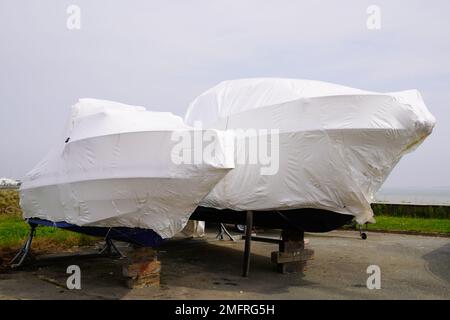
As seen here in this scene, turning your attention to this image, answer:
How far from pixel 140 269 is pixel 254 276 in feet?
8.82

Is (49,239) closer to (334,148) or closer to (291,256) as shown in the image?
(291,256)

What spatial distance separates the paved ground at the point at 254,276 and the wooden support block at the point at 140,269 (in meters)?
0.19

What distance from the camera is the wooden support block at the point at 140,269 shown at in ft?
27.8

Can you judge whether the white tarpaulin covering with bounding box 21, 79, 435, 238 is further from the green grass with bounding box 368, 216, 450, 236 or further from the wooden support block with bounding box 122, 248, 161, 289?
the green grass with bounding box 368, 216, 450, 236

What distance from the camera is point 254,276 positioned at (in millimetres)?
10039

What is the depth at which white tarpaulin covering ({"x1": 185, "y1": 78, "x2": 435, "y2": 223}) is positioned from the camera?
29.2 ft

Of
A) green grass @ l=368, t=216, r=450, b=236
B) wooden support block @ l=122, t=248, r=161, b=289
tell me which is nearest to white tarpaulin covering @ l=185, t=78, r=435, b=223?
wooden support block @ l=122, t=248, r=161, b=289

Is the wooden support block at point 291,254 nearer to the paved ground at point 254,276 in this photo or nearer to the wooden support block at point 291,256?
the wooden support block at point 291,256

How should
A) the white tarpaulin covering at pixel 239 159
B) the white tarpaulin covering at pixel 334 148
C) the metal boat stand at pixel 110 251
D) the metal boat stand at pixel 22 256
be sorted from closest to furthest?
the white tarpaulin covering at pixel 239 159, the white tarpaulin covering at pixel 334 148, the metal boat stand at pixel 22 256, the metal boat stand at pixel 110 251

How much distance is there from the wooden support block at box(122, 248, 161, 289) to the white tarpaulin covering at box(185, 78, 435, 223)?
90.9 inches

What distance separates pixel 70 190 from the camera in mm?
8805

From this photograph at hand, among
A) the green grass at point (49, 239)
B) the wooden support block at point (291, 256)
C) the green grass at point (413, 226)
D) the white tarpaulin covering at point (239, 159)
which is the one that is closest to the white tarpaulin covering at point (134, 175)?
the white tarpaulin covering at point (239, 159)

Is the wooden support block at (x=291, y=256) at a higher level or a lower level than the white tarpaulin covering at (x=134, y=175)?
lower

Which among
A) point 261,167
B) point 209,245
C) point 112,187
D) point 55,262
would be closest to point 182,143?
point 112,187
